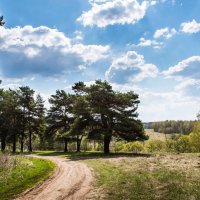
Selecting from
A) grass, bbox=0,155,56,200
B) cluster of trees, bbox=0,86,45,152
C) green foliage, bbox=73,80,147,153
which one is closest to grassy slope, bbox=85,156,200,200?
grass, bbox=0,155,56,200

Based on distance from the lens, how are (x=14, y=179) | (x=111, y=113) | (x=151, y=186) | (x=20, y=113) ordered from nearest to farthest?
1. (x=151, y=186)
2. (x=14, y=179)
3. (x=111, y=113)
4. (x=20, y=113)

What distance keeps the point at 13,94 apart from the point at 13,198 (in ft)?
202

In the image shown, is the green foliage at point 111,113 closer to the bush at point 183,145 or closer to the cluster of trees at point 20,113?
the cluster of trees at point 20,113

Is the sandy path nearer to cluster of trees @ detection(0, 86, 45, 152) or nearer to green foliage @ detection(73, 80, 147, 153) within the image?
green foliage @ detection(73, 80, 147, 153)

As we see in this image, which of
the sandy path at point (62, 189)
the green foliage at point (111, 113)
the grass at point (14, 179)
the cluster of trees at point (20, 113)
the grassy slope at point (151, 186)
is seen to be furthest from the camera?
the cluster of trees at point (20, 113)

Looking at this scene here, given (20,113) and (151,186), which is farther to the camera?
(20,113)

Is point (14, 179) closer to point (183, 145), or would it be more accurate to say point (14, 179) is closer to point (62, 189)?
point (62, 189)

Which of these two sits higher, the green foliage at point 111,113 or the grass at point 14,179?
the green foliage at point 111,113

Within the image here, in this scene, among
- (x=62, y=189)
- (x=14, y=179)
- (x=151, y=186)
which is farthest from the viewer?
(x=14, y=179)

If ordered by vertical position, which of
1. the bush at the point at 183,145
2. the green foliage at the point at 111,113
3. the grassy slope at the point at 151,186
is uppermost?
the green foliage at the point at 111,113

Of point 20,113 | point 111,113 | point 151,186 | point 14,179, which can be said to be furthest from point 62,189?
point 20,113

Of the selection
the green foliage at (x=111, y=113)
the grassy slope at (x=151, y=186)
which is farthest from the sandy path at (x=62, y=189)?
the green foliage at (x=111, y=113)

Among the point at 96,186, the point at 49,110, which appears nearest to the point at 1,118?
the point at 49,110

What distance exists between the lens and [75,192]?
16688 mm
